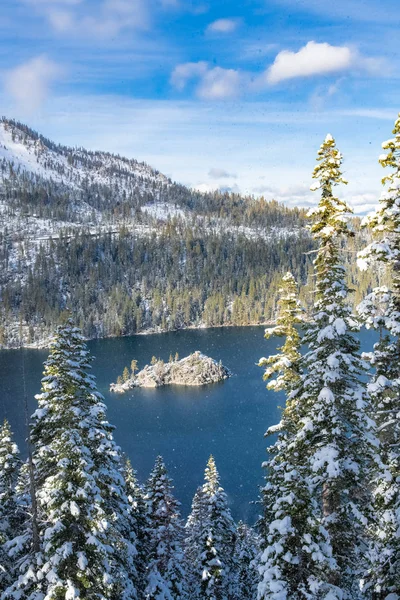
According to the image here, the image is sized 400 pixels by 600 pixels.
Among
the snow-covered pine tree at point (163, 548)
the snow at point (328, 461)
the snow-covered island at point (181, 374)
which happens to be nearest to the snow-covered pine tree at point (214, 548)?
the snow-covered pine tree at point (163, 548)

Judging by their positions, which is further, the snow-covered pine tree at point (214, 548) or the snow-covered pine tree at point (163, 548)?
the snow-covered pine tree at point (214, 548)

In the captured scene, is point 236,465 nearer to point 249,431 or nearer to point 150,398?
point 249,431

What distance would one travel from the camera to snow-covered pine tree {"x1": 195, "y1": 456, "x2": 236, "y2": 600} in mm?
27891

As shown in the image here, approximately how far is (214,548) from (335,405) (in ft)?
56.8

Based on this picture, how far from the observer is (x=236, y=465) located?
229 feet

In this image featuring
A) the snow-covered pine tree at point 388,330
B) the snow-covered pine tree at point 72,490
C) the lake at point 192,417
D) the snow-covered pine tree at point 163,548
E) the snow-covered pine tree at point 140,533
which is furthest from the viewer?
the lake at point 192,417

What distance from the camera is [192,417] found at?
91.6m

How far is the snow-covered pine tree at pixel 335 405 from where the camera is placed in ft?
48.4

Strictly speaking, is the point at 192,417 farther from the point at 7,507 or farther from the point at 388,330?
the point at 388,330

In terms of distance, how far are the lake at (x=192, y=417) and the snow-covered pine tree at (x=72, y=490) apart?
136 ft

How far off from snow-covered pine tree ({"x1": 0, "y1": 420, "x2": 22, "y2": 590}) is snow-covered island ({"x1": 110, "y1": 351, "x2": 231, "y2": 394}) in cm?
8889

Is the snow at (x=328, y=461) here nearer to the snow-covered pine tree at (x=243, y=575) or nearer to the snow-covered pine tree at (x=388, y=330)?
the snow-covered pine tree at (x=388, y=330)

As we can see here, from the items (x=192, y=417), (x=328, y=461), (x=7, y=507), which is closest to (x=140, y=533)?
(x=7, y=507)

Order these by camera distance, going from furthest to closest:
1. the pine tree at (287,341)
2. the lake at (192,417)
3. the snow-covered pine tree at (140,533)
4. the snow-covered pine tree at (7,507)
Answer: the lake at (192,417), the snow-covered pine tree at (140,533), the pine tree at (287,341), the snow-covered pine tree at (7,507)
